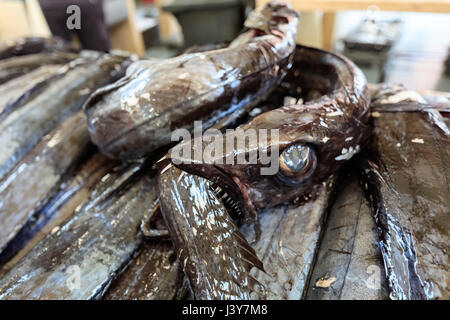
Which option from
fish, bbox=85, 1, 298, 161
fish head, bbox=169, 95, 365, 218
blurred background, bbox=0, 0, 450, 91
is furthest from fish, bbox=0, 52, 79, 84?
fish head, bbox=169, 95, 365, 218

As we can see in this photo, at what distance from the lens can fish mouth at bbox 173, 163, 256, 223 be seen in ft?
3.24

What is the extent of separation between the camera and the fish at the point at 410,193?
0.93 meters

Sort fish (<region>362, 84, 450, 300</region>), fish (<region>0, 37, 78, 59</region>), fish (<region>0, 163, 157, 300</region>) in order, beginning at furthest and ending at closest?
fish (<region>0, 37, 78, 59</region>) → fish (<region>0, 163, 157, 300</region>) → fish (<region>362, 84, 450, 300</region>)

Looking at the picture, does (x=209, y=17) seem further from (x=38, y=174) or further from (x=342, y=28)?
(x=38, y=174)

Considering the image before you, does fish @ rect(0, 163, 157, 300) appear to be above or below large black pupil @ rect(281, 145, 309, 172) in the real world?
below

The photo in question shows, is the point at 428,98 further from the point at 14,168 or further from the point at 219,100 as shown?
the point at 14,168

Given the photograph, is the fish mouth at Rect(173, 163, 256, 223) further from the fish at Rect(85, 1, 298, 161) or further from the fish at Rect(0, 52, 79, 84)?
the fish at Rect(0, 52, 79, 84)

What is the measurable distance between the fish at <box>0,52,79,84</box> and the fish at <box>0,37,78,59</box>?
139 mm

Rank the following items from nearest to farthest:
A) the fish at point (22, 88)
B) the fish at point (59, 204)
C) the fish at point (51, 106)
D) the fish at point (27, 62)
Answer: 1. the fish at point (59, 204)
2. the fish at point (51, 106)
3. the fish at point (22, 88)
4. the fish at point (27, 62)

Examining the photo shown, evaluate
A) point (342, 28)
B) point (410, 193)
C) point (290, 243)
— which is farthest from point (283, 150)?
point (342, 28)

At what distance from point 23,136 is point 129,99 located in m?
0.66

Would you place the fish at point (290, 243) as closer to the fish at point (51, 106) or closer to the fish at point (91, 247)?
the fish at point (91, 247)

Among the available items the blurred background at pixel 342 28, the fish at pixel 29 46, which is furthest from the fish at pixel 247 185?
the fish at pixel 29 46
